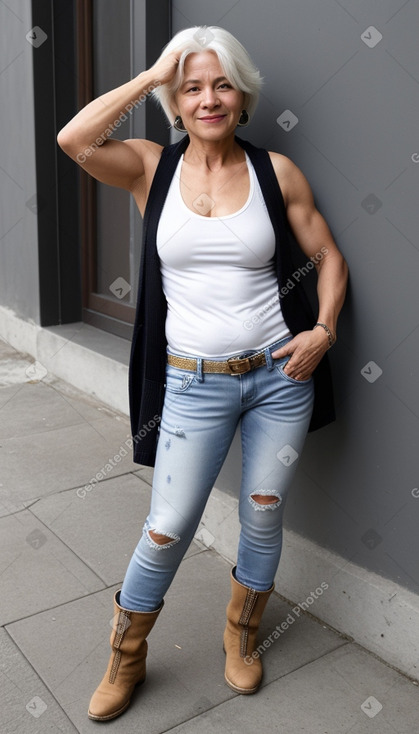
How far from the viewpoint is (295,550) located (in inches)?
117

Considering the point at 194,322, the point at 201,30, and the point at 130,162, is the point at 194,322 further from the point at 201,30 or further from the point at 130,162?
the point at 201,30

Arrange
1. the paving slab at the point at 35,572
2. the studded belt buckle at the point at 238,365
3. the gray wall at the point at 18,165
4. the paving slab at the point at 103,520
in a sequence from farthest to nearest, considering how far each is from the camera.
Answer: the gray wall at the point at 18,165 < the paving slab at the point at 103,520 < the paving slab at the point at 35,572 < the studded belt buckle at the point at 238,365

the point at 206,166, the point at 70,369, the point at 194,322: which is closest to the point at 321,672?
the point at 194,322

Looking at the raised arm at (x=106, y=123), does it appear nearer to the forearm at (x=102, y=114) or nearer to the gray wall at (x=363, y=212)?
the forearm at (x=102, y=114)

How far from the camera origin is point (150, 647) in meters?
2.72

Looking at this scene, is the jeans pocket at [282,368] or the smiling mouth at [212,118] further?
the jeans pocket at [282,368]

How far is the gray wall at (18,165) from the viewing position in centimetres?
535

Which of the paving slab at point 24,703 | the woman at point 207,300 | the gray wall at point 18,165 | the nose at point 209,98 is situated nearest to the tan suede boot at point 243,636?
the woman at point 207,300

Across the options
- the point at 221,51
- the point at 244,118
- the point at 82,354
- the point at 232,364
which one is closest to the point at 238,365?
the point at 232,364

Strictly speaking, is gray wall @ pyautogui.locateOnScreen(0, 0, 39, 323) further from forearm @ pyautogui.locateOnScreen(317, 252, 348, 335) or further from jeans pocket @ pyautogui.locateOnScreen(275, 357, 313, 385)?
jeans pocket @ pyautogui.locateOnScreen(275, 357, 313, 385)

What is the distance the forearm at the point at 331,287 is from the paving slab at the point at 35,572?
4.99 feet

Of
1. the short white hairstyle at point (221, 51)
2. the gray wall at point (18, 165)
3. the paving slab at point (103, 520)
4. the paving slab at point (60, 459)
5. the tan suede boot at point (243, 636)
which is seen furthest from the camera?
the gray wall at point (18, 165)

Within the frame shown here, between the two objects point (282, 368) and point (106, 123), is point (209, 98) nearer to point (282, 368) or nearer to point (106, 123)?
point (106, 123)

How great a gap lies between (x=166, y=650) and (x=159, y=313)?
1251mm
